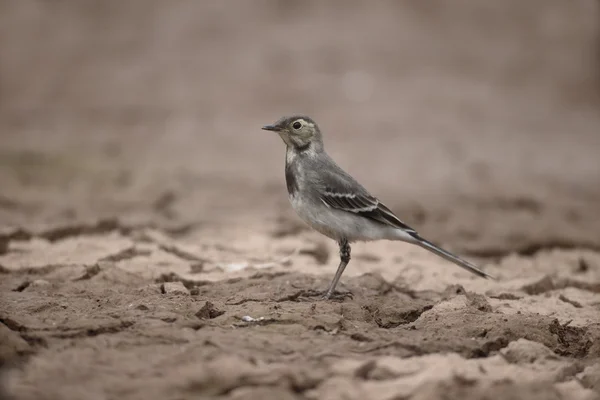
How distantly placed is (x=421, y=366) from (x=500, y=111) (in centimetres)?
1041

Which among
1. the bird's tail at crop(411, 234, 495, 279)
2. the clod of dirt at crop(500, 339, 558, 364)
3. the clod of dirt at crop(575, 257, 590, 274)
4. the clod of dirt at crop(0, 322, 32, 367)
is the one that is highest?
the bird's tail at crop(411, 234, 495, 279)

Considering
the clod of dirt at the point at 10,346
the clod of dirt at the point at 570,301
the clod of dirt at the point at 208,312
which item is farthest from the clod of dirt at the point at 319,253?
the clod of dirt at the point at 10,346

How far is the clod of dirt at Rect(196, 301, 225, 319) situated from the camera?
16.1 ft

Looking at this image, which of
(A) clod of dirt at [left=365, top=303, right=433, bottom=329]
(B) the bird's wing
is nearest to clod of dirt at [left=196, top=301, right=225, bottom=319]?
(A) clod of dirt at [left=365, top=303, right=433, bottom=329]

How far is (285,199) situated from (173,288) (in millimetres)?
3752

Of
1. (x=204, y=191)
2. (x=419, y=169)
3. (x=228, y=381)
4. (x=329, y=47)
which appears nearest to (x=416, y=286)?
(x=228, y=381)

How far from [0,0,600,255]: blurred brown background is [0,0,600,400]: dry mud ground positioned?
5 cm

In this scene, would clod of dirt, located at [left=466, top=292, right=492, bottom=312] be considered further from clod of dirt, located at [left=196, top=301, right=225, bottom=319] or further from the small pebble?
the small pebble

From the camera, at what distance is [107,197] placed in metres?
9.09

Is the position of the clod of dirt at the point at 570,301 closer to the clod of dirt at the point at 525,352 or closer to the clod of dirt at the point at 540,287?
the clod of dirt at the point at 540,287

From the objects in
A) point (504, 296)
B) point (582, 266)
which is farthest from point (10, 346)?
point (582, 266)

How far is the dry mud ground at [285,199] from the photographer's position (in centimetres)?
416

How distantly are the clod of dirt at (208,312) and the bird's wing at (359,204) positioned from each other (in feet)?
4.01

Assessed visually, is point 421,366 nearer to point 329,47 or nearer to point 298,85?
point 298,85
